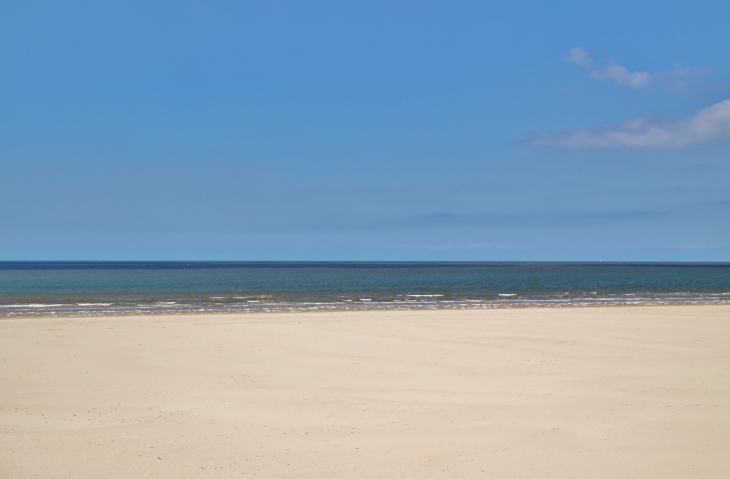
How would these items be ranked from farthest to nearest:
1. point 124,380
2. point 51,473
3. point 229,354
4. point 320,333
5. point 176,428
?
point 320,333 < point 229,354 < point 124,380 < point 176,428 < point 51,473

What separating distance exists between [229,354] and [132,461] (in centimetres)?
690

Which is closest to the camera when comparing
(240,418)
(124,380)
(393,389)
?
(240,418)

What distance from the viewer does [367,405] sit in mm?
8688

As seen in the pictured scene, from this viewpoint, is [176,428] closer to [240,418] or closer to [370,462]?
[240,418]

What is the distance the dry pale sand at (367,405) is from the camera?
6.34 m

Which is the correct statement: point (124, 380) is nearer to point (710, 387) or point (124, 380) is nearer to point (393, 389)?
point (393, 389)

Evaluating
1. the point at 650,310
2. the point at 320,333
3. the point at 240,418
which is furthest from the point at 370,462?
the point at 650,310

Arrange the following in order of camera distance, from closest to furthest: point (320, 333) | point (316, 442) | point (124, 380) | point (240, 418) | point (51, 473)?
point (51, 473)
point (316, 442)
point (240, 418)
point (124, 380)
point (320, 333)

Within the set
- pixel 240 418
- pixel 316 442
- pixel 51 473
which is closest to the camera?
pixel 51 473

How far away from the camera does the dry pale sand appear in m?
6.34

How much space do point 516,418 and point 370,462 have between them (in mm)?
2625

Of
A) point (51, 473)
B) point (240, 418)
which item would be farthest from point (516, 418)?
point (51, 473)

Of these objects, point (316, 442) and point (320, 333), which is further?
point (320, 333)

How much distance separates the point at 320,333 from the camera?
55.3ft
